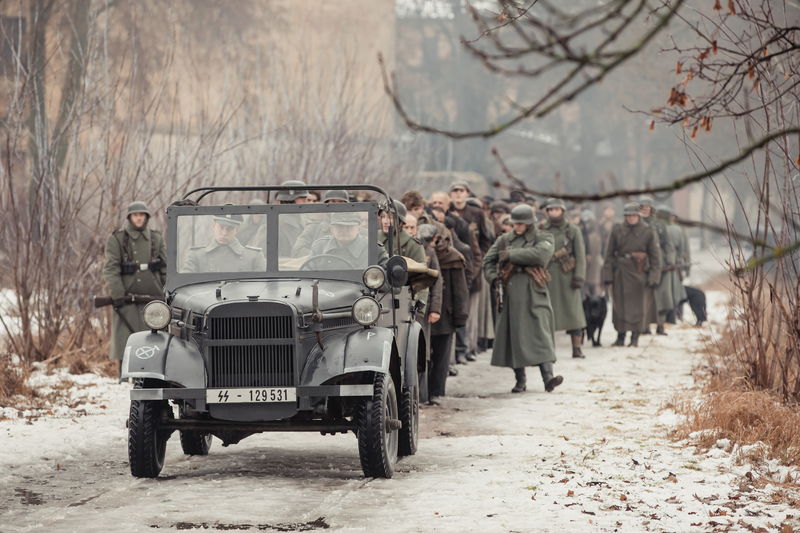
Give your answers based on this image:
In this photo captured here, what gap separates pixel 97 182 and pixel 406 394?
7696 mm

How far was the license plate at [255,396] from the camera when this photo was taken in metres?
8.95

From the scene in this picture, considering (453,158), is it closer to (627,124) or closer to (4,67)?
(627,124)

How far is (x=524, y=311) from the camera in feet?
49.0

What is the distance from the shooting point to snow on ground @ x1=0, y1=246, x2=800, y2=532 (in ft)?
25.7

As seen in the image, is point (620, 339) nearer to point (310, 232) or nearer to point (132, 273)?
point (132, 273)

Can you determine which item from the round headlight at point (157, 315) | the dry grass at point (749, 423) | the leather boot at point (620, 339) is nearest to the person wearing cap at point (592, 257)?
the leather boot at point (620, 339)

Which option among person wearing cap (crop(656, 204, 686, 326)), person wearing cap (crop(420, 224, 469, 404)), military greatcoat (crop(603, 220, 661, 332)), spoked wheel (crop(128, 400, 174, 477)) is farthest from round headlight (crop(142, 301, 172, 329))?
person wearing cap (crop(656, 204, 686, 326))

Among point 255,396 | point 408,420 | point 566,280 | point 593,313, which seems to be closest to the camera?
point 255,396

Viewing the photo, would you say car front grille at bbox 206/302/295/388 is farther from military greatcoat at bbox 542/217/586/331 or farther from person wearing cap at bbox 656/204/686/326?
person wearing cap at bbox 656/204/686/326

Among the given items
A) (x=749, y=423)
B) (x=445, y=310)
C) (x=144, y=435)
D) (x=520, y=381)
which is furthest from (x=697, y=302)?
(x=144, y=435)

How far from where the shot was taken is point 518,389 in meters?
15.1

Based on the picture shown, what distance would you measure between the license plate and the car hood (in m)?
0.54

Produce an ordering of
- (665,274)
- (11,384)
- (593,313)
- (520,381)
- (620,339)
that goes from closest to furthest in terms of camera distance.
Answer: (11,384), (520,381), (620,339), (593,313), (665,274)

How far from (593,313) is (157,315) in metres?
A: 12.9
